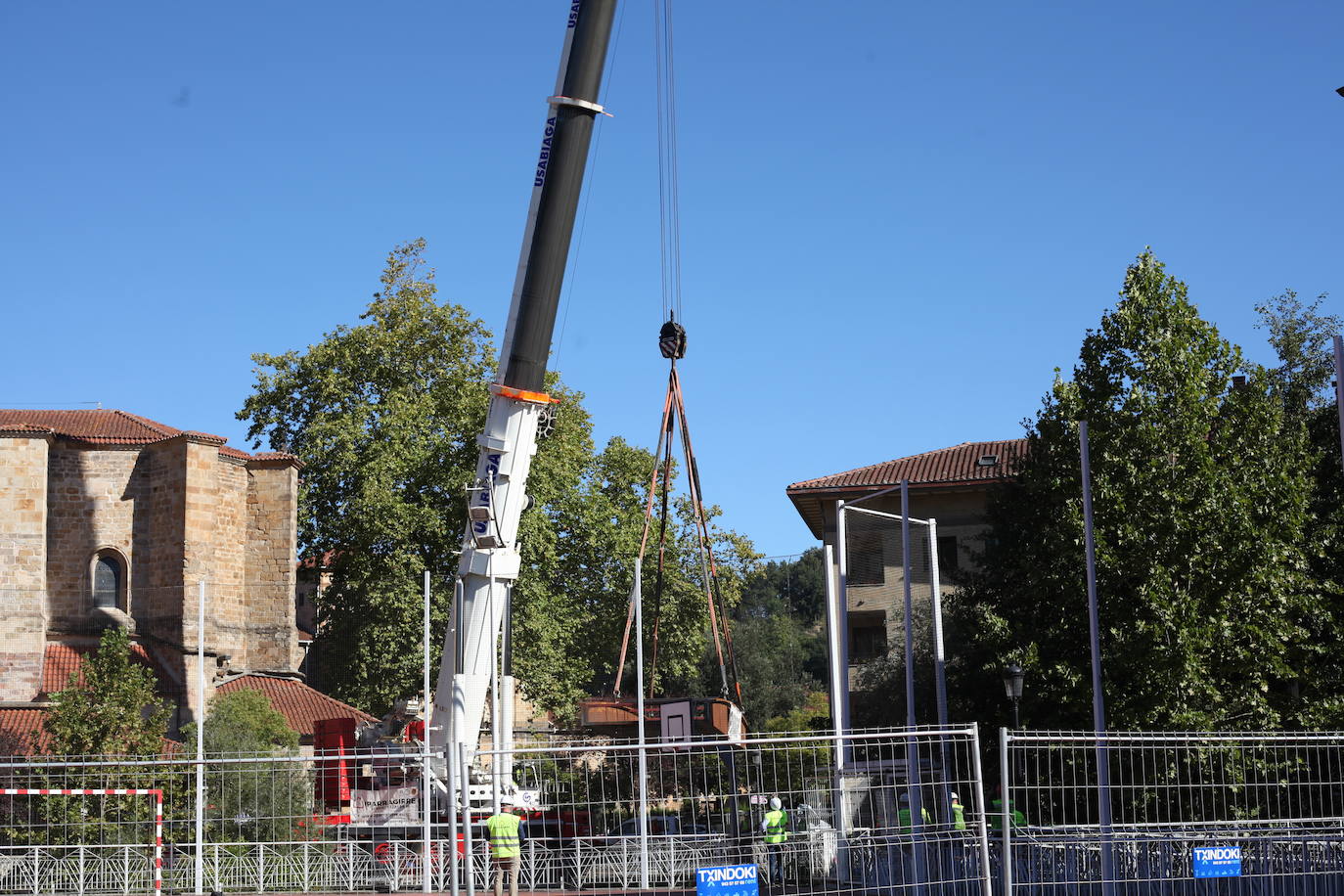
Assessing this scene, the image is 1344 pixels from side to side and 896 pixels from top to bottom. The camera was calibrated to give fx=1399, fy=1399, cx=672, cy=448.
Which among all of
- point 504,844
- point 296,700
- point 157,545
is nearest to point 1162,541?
point 504,844

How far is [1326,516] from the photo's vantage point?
31172mm

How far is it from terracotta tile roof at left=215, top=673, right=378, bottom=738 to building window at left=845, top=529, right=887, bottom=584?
51.7 feet

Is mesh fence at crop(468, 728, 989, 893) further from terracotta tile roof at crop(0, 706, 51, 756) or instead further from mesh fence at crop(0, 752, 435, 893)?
terracotta tile roof at crop(0, 706, 51, 756)

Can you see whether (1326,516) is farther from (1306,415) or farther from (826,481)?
(826,481)

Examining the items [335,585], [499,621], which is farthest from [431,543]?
[499,621]

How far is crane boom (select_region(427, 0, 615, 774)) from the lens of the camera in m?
18.2

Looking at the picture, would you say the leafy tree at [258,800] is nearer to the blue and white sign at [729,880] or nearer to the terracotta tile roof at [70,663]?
the blue and white sign at [729,880]

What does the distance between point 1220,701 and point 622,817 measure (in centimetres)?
1794

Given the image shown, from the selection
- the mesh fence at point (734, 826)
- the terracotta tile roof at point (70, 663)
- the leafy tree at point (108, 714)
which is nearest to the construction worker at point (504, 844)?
the mesh fence at point (734, 826)

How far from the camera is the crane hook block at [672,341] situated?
21484mm

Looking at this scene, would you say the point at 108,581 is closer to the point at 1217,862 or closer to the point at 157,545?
the point at 157,545

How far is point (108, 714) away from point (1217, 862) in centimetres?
2275

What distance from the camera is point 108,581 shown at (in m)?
42.0

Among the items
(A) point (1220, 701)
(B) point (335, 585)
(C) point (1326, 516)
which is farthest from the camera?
A: (B) point (335, 585)
